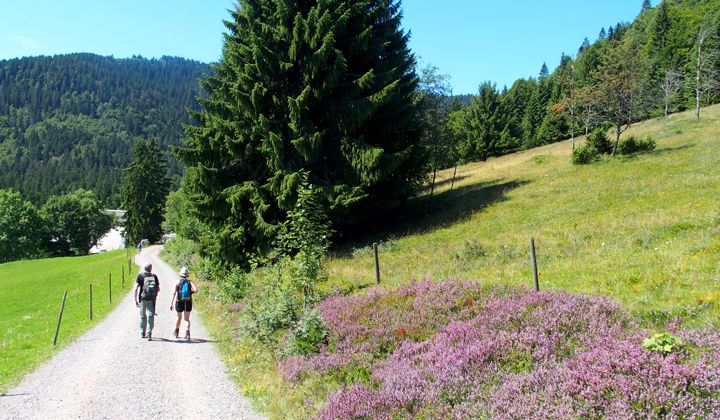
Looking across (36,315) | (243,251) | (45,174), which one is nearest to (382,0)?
(243,251)

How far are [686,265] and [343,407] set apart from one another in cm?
805

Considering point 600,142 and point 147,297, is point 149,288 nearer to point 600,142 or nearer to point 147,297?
point 147,297

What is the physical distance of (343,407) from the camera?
20.5 feet

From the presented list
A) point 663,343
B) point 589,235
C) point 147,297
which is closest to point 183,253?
point 147,297

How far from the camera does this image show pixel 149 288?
14.1 meters

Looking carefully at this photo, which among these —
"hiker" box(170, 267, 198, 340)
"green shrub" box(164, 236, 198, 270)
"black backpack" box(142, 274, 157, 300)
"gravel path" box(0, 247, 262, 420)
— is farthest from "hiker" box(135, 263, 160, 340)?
"green shrub" box(164, 236, 198, 270)

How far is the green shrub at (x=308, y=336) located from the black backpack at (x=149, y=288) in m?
6.60

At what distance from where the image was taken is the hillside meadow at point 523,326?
495 centimetres

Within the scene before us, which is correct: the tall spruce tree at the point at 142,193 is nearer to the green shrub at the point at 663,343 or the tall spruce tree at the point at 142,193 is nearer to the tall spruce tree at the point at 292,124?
the tall spruce tree at the point at 292,124

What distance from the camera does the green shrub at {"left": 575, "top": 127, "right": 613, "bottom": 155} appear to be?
33656 millimetres

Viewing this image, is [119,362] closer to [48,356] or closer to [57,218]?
[48,356]

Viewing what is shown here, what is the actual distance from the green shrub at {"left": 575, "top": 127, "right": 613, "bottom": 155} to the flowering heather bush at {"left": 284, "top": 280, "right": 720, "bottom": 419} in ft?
97.5

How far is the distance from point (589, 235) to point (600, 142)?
910 inches

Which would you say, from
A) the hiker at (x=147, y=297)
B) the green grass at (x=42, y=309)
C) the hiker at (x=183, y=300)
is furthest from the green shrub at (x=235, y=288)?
the green grass at (x=42, y=309)
